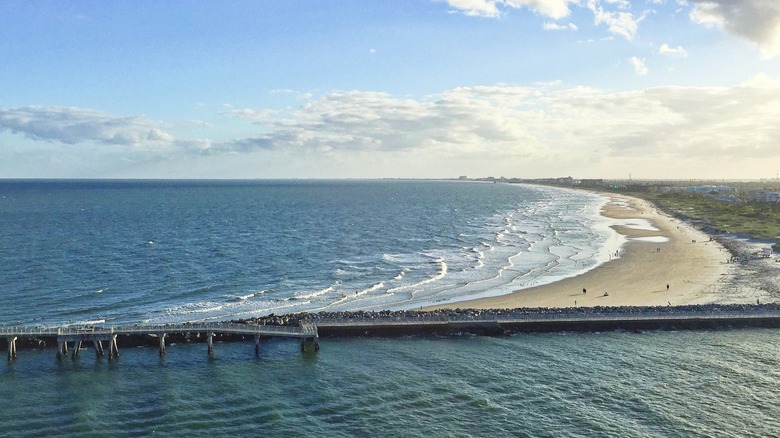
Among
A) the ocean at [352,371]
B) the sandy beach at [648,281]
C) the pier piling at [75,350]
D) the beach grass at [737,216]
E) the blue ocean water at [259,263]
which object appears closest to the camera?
the ocean at [352,371]

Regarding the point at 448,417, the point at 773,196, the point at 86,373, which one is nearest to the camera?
the point at 448,417

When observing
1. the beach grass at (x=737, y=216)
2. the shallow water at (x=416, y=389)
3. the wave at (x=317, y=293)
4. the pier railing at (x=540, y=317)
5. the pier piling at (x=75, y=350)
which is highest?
the beach grass at (x=737, y=216)

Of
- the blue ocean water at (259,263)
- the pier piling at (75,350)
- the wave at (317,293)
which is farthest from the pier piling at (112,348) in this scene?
the wave at (317,293)

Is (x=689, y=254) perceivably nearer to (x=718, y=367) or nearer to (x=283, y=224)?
(x=718, y=367)

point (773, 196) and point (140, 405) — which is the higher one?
point (773, 196)

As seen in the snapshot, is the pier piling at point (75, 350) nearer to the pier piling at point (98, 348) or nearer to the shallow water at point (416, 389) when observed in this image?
the shallow water at point (416, 389)

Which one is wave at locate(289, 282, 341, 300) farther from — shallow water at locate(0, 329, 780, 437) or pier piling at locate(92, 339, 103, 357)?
pier piling at locate(92, 339, 103, 357)

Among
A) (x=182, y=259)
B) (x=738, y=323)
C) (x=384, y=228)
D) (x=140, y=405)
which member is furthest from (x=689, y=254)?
(x=140, y=405)

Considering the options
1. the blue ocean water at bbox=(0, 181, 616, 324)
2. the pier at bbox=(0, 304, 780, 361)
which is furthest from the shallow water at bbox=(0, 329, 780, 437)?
the blue ocean water at bbox=(0, 181, 616, 324)
